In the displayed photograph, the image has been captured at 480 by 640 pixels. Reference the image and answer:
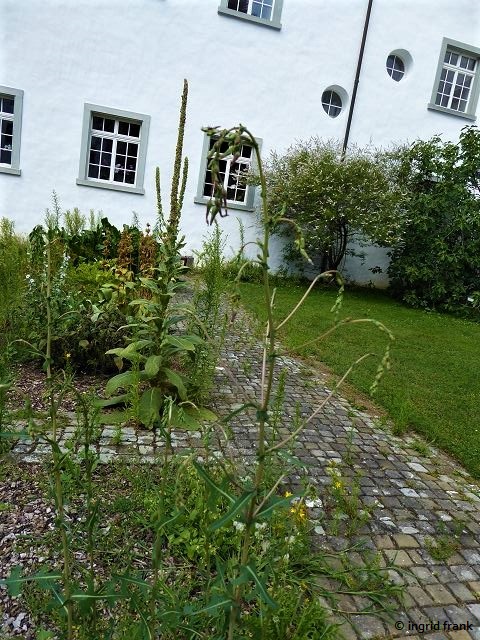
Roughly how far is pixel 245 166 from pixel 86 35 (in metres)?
4.03

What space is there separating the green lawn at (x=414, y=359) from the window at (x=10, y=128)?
5.14m

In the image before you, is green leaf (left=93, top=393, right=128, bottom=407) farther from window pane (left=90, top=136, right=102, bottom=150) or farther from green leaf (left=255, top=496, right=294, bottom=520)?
window pane (left=90, top=136, right=102, bottom=150)

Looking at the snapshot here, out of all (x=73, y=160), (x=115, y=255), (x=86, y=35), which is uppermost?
(x=86, y=35)

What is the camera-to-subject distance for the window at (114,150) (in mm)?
9836

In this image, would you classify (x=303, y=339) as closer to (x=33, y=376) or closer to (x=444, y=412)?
(x=444, y=412)

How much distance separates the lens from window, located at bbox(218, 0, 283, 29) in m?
10.3

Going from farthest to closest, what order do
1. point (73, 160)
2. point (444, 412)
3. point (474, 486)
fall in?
point (73, 160) → point (444, 412) → point (474, 486)

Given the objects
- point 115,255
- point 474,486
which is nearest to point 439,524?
point 474,486

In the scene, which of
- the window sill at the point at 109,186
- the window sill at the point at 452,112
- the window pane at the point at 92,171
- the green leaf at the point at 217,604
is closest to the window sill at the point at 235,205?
the window sill at the point at 109,186

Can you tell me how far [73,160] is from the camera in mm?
9766

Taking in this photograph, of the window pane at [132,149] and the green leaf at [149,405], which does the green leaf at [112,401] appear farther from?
the window pane at [132,149]

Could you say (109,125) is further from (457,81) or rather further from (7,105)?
(457,81)

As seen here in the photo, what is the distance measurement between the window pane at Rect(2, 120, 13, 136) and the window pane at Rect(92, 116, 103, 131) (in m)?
1.55

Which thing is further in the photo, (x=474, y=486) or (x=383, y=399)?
(x=383, y=399)
